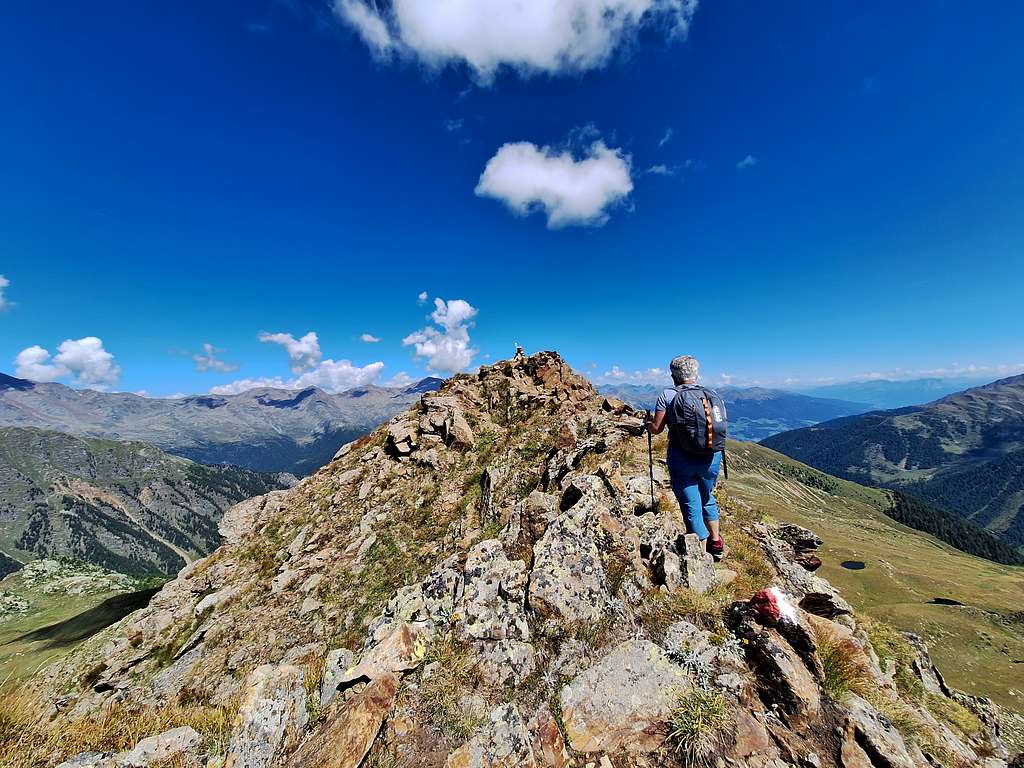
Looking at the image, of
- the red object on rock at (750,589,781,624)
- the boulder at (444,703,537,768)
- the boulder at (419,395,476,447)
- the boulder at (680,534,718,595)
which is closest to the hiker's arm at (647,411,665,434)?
the boulder at (680,534,718,595)

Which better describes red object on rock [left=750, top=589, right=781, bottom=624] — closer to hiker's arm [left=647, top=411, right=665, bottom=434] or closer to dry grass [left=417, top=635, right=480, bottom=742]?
hiker's arm [left=647, top=411, right=665, bottom=434]

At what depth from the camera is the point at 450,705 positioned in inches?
307

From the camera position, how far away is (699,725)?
6.60 metres

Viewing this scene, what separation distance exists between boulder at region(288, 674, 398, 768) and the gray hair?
30.7 feet

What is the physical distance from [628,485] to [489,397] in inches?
808

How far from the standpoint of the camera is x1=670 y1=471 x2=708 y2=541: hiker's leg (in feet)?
35.8

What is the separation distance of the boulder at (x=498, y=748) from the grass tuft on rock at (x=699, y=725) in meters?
2.43

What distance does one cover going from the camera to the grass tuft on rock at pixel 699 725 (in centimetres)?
638

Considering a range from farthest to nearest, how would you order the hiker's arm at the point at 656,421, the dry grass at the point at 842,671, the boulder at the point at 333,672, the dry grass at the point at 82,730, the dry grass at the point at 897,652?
the hiker's arm at the point at 656,421 → the dry grass at the point at 897,652 → the boulder at the point at 333,672 → the dry grass at the point at 842,671 → the dry grass at the point at 82,730

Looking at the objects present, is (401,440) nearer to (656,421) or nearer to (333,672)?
(333,672)

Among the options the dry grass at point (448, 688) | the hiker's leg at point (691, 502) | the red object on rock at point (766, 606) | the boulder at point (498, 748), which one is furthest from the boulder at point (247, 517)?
the red object on rock at point (766, 606)

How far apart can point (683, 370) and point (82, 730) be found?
13.7 metres

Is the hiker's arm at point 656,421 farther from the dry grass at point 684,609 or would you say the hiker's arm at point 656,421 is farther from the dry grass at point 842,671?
the dry grass at point 842,671

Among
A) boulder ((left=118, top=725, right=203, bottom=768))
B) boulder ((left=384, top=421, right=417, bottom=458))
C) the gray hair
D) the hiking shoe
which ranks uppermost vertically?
the gray hair
